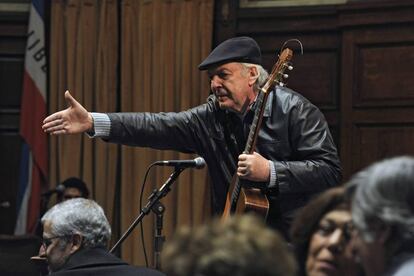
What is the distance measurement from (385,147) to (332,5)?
0.91 m

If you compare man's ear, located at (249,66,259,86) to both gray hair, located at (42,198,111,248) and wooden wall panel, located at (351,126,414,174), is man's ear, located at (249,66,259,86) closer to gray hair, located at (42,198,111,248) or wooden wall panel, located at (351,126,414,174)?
gray hair, located at (42,198,111,248)

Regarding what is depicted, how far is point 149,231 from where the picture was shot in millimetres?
5930

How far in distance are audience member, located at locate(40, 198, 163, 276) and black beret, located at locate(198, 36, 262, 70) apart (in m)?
0.69

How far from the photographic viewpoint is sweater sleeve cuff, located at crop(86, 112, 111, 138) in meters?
3.59

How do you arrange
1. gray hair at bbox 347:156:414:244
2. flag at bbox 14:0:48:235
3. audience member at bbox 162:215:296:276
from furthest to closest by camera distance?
1. flag at bbox 14:0:48:235
2. gray hair at bbox 347:156:414:244
3. audience member at bbox 162:215:296:276

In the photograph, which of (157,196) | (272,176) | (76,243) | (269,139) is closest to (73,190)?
(157,196)

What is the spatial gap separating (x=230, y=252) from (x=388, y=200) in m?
0.41

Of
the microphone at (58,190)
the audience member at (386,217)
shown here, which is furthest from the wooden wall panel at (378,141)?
the audience member at (386,217)

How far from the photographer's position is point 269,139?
347cm

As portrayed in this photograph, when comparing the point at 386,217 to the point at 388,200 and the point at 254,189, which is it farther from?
the point at 254,189

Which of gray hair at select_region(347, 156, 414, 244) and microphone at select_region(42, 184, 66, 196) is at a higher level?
gray hair at select_region(347, 156, 414, 244)

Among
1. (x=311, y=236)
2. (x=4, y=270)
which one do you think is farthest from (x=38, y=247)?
(x=311, y=236)

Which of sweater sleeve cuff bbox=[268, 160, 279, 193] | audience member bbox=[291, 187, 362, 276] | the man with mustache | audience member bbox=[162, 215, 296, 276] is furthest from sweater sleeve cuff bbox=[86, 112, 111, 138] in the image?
audience member bbox=[162, 215, 296, 276]

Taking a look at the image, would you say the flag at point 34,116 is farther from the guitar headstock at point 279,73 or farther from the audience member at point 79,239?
the guitar headstock at point 279,73
